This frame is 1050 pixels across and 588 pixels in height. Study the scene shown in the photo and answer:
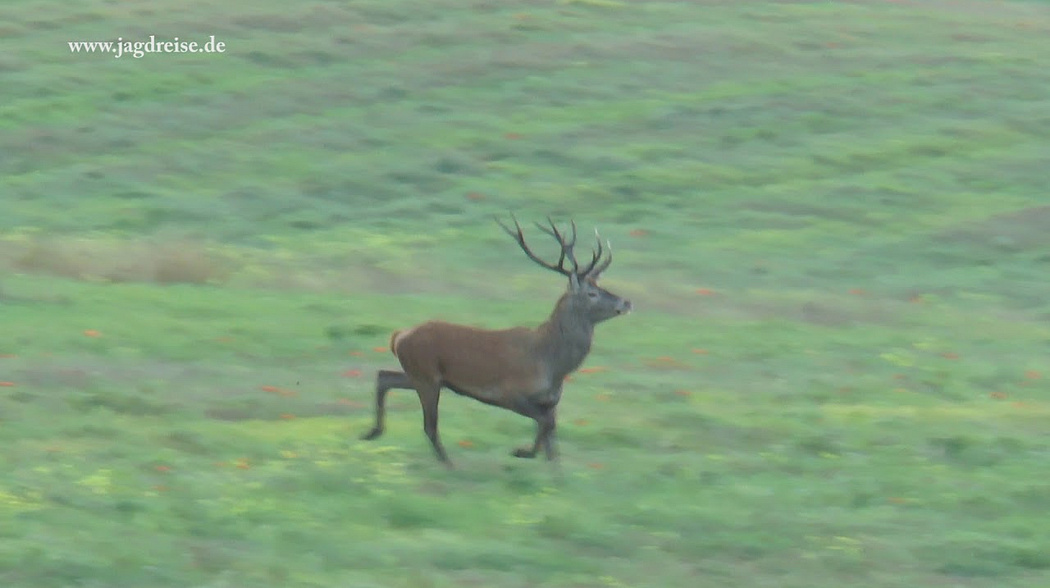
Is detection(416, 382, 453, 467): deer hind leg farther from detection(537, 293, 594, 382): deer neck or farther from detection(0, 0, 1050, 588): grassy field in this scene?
detection(537, 293, 594, 382): deer neck

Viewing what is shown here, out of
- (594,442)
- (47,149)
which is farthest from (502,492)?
(47,149)

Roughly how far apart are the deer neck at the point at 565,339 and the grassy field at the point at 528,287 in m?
0.79

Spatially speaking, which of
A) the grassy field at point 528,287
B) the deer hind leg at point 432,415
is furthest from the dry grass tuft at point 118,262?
the deer hind leg at point 432,415

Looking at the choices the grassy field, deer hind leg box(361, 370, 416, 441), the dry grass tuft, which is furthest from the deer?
the dry grass tuft

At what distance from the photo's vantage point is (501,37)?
42812mm

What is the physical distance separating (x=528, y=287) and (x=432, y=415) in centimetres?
1095

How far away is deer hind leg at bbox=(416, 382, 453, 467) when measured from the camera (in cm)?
1473

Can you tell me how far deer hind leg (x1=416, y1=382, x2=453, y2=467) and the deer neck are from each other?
94cm

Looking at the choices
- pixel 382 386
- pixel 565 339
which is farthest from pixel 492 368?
pixel 382 386

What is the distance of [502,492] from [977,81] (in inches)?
1168

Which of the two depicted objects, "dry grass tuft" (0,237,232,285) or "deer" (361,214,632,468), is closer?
"deer" (361,214,632,468)

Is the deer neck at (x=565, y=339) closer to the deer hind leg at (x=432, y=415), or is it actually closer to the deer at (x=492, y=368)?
the deer at (x=492, y=368)

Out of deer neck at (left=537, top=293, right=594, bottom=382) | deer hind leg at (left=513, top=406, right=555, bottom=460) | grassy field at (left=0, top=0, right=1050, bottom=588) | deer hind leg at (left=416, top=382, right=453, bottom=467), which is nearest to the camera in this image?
grassy field at (left=0, top=0, right=1050, bottom=588)

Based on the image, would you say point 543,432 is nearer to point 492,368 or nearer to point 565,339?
point 492,368
